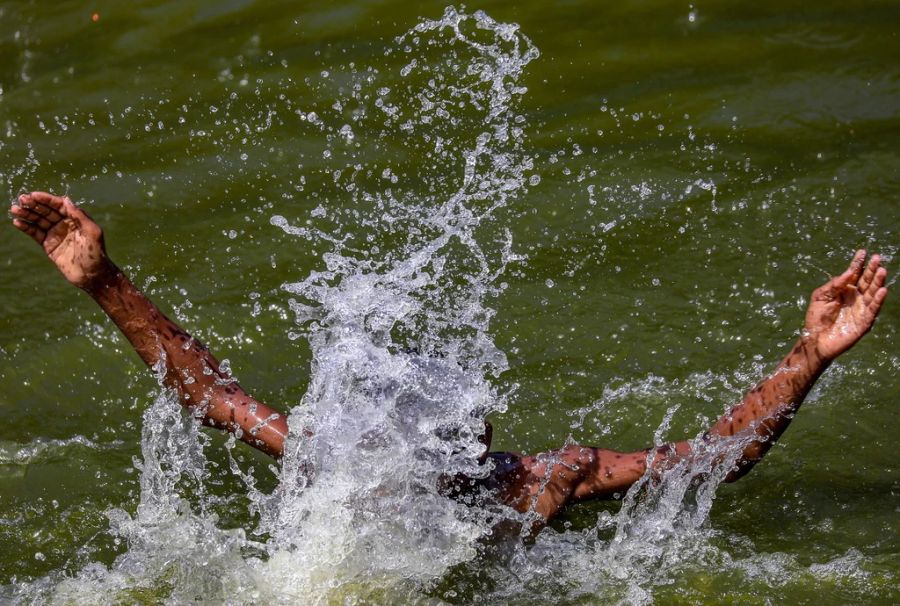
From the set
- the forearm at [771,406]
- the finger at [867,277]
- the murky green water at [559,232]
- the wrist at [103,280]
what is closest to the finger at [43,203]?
the wrist at [103,280]

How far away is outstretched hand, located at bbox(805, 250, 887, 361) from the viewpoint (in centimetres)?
401

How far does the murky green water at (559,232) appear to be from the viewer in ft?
15.9

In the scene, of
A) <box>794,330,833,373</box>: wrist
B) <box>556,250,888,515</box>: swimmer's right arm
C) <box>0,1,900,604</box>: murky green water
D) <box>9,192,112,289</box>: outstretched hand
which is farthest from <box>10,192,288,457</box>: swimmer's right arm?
<box>794,330,833,373</box>: wrist

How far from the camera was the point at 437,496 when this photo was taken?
14.5ft

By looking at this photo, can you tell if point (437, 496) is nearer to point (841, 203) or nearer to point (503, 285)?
point (503, 285)

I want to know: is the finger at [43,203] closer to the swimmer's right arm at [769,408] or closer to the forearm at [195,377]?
the forearm at [195,377]

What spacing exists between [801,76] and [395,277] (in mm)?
3275

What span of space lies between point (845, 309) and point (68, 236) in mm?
2617

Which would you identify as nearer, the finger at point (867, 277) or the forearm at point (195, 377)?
the finger at point (867, 277)

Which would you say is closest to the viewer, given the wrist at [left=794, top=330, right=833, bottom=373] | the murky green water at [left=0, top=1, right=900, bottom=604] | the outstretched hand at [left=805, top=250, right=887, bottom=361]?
the outstretched hand at [left=805, top=250, right=887, bottom=361]

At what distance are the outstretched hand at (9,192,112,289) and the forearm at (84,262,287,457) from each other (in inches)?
7.6

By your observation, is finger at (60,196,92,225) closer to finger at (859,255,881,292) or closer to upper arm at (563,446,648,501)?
upper arm at (563,446,648,501)

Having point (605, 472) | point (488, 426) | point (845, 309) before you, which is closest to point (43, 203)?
point (488, 426)

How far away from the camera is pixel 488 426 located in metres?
4.33
